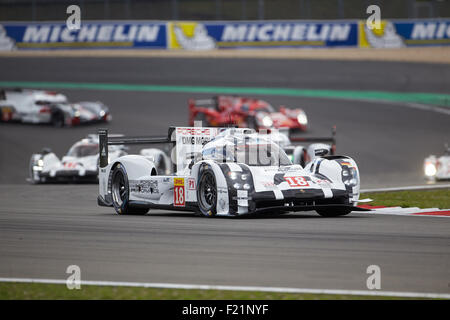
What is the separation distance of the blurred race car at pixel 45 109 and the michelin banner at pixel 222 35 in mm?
8823

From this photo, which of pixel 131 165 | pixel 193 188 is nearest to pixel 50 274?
pixel 193 188

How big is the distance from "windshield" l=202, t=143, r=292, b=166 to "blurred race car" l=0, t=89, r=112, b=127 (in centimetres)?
1788

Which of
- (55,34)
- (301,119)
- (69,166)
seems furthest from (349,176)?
(55,34)

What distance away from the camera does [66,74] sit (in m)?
39.3

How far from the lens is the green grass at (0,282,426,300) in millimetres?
6027

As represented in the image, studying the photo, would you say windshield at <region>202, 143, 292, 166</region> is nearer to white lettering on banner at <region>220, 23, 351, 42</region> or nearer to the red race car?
the red race car

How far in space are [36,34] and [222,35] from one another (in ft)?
27.3

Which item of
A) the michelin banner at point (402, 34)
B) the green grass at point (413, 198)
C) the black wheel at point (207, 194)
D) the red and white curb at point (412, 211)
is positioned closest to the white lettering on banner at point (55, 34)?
the michelin banner at point (402, 34)

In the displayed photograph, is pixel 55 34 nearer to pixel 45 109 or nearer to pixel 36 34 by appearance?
pixel 36 34

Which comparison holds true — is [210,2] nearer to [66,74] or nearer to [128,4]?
[128,4]

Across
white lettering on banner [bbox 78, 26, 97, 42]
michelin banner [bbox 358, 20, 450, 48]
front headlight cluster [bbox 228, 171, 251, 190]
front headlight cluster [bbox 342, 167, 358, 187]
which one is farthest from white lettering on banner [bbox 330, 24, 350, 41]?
front headlight cluster [bbox 228, 171, 251, 190]

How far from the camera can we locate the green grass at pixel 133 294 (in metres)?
6.03

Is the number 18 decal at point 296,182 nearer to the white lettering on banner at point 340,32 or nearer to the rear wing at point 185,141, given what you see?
the rear wing at point 185,141

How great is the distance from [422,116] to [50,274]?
26.1m
